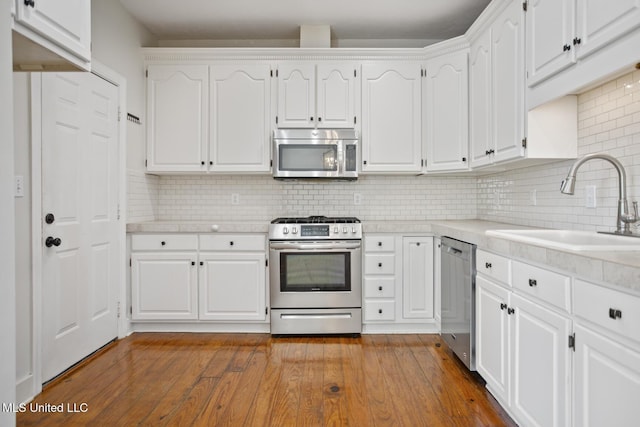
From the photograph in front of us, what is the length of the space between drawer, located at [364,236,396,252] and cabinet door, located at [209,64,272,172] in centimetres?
113

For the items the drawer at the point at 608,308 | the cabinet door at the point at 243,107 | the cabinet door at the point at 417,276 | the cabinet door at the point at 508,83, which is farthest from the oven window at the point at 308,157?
the drawer at the point at 608,308

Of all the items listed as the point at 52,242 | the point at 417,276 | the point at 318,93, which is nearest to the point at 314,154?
the point at 318,93

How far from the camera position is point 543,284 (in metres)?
1.57

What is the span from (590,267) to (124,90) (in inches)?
132

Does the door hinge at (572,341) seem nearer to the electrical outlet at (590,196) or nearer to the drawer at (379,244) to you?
the electrical outlet at (590,196)

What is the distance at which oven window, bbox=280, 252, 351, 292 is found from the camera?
10.4 ft

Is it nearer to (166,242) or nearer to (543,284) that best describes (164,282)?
(166,242)

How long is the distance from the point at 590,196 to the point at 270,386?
215 centimetres

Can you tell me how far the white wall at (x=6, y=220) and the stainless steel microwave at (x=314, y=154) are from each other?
7.20 feet

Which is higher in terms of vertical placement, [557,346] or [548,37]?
[548,37]

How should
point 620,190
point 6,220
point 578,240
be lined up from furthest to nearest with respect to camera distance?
point 578,240 → point 620,190 → point 6,220

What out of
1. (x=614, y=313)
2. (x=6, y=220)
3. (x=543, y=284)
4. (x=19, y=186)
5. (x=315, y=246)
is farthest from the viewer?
(x=315, y=246)

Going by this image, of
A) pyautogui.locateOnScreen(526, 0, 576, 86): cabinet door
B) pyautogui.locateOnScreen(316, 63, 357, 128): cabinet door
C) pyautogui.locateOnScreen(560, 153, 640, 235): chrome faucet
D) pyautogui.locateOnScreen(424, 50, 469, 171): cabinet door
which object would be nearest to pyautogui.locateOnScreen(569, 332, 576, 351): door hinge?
pyautogui.locateOnScreen(560, 153, 640, 235): chrome faucet

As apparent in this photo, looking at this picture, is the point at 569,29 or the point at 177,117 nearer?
the point at 569,29
